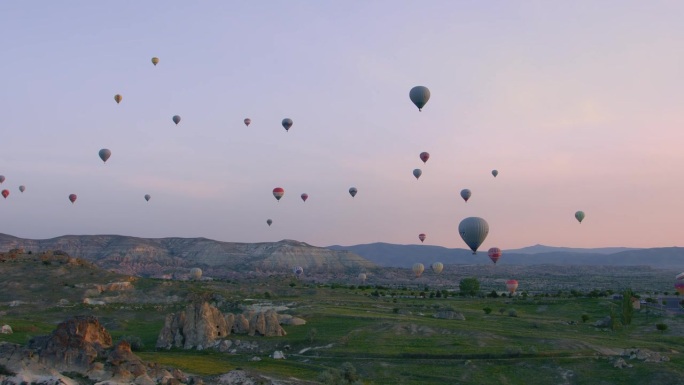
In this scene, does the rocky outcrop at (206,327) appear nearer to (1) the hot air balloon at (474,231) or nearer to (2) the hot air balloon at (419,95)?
(1) the hot air balloon at (474,231)

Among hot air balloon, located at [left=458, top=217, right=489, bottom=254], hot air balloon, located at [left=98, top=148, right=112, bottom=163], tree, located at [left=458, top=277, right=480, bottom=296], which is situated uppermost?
hot air balloon, located at [left=98, top=148, right=112, bottom=163]

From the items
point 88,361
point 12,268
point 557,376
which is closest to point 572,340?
point 557,376

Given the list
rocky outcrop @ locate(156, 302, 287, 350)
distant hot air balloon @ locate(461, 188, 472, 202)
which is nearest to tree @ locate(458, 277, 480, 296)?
distant hot air balloon @ locate(461, 188, 472, 202)

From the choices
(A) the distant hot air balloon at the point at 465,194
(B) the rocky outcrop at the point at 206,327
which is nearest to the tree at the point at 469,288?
(A) the distant hot air balloon at the point at 465,194

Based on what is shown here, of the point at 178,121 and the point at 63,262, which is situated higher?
the point at 178,121

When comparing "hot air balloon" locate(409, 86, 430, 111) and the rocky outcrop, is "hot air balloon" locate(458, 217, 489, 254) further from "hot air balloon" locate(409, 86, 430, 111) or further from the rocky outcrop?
the rocky outcrop

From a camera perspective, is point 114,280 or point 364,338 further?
point 114,280

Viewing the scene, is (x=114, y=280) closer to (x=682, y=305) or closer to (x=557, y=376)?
(x=557, y=376)
